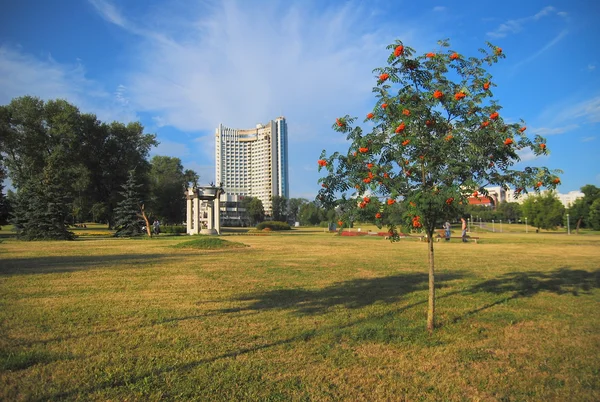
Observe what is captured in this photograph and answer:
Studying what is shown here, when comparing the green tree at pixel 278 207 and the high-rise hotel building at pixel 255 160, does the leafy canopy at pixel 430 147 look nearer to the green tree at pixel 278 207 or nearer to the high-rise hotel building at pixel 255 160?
the green tree at pixel 278 207

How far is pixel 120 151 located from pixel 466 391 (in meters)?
53.3

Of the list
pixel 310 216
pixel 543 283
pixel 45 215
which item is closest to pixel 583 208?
pixel 310 216

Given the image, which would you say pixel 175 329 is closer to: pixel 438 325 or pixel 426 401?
pixel 426 401

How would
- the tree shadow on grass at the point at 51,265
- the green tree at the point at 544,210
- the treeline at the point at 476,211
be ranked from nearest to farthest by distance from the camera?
the treeline at the point at 476,211 → the tree shadow on grass at the point at 51,265 → the green tree at the point at 544,210

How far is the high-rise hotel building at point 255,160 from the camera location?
16762 cm

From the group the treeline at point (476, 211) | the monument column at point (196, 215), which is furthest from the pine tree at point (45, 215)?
the treeline at point (476, 211)

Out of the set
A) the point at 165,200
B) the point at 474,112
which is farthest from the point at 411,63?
the point at 165,200

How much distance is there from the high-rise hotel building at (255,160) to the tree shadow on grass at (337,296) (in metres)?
156

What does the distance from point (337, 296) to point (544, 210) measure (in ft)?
219

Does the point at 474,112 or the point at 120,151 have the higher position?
the point at 120,151

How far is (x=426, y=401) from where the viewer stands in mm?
3645

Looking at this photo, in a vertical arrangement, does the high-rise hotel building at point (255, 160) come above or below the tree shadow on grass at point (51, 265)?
above

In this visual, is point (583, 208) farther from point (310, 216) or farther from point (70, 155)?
point (70, 155)

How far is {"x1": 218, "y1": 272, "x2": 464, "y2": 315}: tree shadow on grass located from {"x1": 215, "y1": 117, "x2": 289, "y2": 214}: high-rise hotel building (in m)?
156
